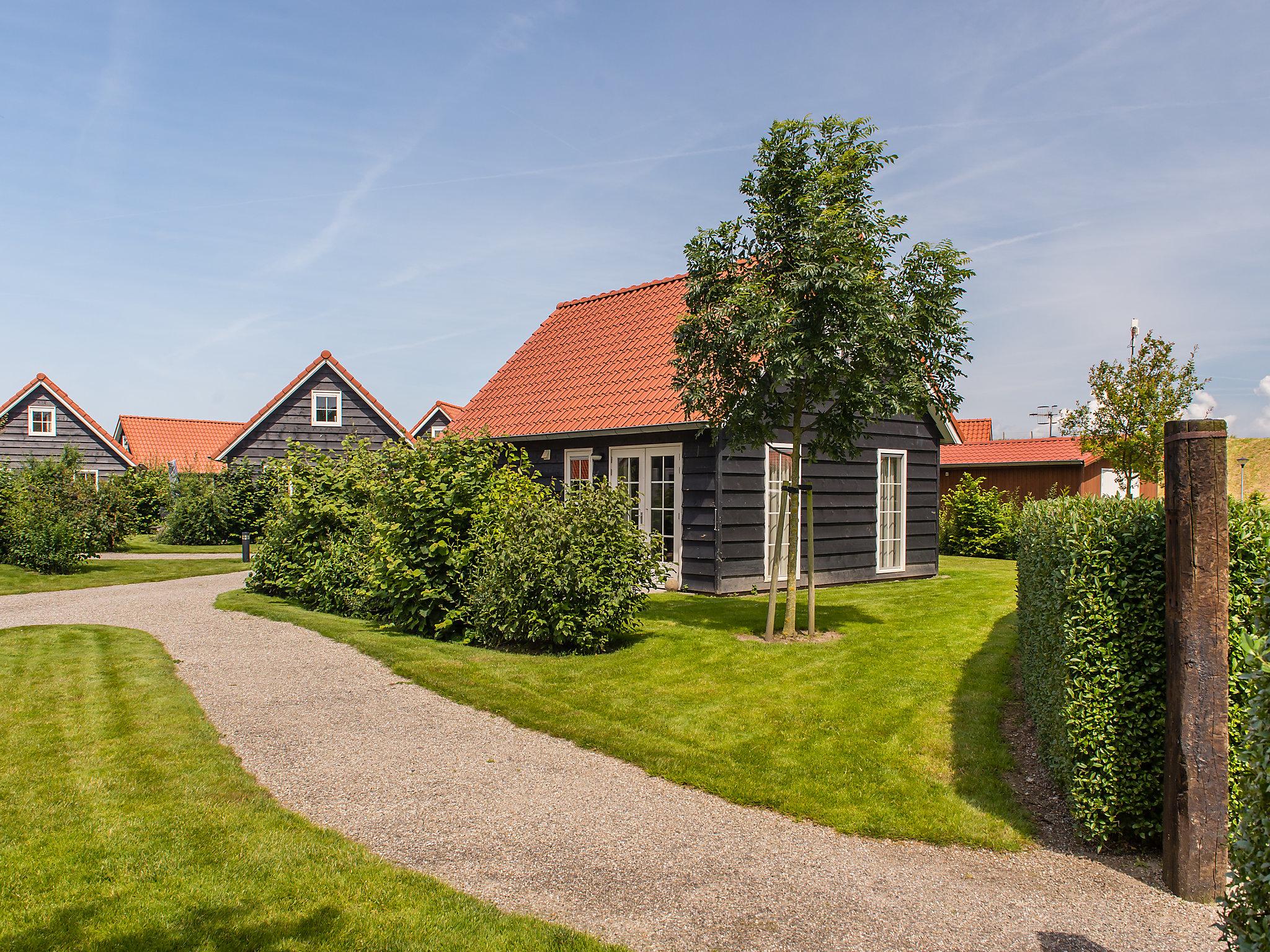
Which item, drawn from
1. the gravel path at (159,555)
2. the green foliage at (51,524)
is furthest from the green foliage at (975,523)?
the green foliage at (51,524)

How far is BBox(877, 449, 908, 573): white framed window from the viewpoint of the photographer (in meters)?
16.6

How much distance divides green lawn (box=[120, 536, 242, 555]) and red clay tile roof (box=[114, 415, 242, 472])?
11768mm

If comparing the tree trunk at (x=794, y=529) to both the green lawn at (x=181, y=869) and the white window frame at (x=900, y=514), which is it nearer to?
the green lawn at (x=181, y=869)

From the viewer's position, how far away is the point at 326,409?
28906mm

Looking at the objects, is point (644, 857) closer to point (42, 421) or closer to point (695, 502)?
point (695, 502)

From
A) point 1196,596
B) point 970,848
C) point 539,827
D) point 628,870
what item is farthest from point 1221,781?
point 539,827

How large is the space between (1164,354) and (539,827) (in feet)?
73.5

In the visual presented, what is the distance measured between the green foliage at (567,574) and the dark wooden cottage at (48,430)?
3102cm

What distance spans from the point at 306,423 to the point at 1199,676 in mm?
28421

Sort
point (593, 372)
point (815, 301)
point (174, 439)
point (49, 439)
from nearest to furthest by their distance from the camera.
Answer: point (815, 301)
point (593, 372)
point (49, 439)
point (174, 439)

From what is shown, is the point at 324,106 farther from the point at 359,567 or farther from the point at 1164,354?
the point at 1164,354

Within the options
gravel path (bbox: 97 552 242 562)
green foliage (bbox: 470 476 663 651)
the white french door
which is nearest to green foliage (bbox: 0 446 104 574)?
gravel path (bbox: 97 552 242 562)

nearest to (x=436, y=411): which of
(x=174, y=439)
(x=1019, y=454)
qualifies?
Answer: (x=174, y=439)

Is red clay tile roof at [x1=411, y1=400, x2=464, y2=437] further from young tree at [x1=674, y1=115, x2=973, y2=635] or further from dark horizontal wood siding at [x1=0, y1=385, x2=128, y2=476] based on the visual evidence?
young tree at [x1=674, y1=115, x2=973, y2=635]
